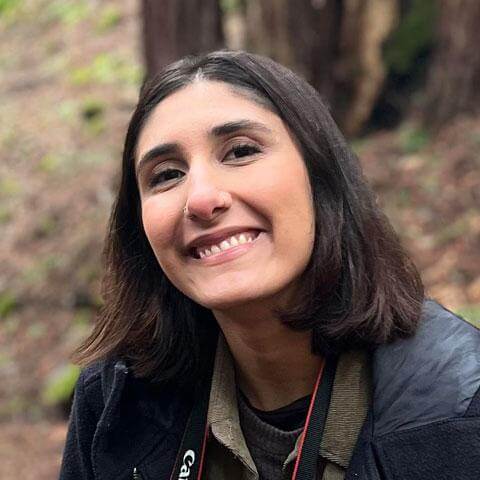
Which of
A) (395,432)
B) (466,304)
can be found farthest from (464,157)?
(395,432)

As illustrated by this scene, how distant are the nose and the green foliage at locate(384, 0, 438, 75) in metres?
6.57

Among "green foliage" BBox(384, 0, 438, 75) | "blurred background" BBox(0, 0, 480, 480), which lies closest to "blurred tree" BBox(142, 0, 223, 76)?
"blurred background" BBox(0, 0, 480, 480)

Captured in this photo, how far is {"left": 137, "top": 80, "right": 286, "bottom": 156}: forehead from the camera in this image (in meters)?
2.01

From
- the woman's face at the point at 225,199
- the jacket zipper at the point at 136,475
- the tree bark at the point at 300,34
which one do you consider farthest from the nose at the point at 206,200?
the tree bark at the point at 300,34

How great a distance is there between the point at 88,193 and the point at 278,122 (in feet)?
22.8

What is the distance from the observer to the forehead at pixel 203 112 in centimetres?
201

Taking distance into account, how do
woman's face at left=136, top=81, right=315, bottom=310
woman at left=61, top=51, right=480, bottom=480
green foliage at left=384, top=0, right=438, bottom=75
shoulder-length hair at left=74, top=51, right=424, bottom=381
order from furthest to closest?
green foliage at left=384, top=0, right=438, bottom=75 < shoulder-length hair at left=74, top=51, right=424, bottom=381 < woman's face at left=136, top=81, right=315, bottom=310 < woman at left=61, top=51, right=480, bottom=480

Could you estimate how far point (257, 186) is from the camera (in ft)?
6.35

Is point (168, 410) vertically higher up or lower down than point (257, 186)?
lower down

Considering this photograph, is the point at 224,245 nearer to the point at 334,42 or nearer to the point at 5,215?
the point at 334,42

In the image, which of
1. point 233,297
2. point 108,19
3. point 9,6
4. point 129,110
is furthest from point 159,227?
point 9,6

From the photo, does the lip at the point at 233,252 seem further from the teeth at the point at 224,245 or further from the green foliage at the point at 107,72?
the green foliage at the point at 107,72

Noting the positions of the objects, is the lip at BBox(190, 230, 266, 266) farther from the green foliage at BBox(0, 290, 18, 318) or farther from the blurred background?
the green foliage at BBox(0, 290, 18, 318)

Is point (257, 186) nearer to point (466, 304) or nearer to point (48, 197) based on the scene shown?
point (466, 304)
